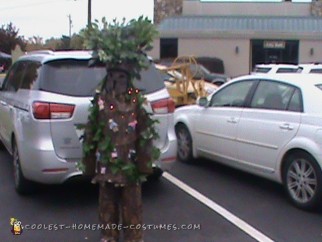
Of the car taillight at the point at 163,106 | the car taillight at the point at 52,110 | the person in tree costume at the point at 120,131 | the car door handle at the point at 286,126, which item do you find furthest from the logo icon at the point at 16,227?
the car door handle at the point at 286,126

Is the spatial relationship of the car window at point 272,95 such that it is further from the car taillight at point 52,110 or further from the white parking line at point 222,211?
the car taillight at point 52,110

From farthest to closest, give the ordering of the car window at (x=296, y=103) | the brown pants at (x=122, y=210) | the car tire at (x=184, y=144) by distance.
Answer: the car tire at (x=184, y=144) → the car window at (x=296, y=103) → the brown pants at (x=122, y=210)

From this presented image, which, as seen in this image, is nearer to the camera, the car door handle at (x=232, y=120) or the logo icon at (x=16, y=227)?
the logo icon at (x=16, y=227)

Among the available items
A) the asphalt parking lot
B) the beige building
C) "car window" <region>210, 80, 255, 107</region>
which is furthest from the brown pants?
the beige building

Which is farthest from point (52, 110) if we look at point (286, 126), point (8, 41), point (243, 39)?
point (8, 41)

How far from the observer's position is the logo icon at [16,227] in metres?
4.32

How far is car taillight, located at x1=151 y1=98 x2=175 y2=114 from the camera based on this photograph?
5.01 metres

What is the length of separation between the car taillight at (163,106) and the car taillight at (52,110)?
91cm

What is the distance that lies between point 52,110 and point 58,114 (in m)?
0.07

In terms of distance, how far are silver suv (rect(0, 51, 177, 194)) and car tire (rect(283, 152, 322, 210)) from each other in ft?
4.46

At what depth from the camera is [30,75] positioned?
5.30 m

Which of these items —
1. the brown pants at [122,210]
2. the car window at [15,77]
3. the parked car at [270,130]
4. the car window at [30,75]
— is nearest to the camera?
the brown pants at [122,210]

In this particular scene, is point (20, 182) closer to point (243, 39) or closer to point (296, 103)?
point (296, 103)

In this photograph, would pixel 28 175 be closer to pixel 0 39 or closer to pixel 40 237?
pixel 40 237
